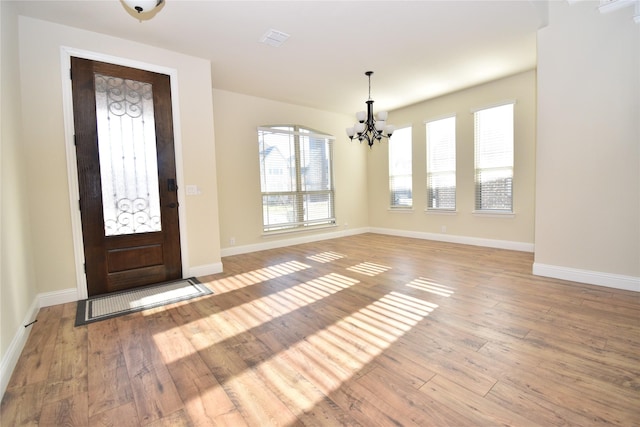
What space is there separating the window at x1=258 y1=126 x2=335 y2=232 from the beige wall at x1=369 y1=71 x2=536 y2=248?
1.38m

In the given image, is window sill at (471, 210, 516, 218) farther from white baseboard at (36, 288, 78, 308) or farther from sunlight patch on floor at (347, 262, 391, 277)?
white baseboard at (36, 288, 78, 308)

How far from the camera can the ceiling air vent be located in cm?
327

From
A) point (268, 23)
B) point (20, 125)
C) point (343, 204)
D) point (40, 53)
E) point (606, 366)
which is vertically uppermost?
point (268, 23)

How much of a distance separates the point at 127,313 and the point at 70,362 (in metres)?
0.78

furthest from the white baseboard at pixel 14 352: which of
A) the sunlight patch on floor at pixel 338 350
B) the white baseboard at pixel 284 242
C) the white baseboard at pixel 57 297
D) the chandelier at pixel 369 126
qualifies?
the chandelier at pixel 369 126

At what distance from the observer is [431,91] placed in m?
5.46

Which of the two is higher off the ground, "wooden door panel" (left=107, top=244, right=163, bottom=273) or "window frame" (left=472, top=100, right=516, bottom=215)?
"window frame" (left=472, top=100, right=516, bottom=215)

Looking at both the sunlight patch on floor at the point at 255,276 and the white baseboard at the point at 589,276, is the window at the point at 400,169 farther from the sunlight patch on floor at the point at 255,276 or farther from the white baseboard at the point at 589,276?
the sunlight patch on floor at the point at 255,276

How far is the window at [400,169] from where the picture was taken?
259 inches

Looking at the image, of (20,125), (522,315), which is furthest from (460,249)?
(20,125)

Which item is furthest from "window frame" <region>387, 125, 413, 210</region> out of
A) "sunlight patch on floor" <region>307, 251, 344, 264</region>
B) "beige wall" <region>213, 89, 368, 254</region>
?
"sunlight patch on floor" <region>307, 251, 344, 264</region>

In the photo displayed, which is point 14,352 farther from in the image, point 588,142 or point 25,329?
point 588,142

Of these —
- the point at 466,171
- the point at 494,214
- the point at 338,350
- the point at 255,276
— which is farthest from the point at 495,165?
the point at 338,350

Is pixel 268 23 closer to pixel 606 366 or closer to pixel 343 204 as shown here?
pixel 606 366
